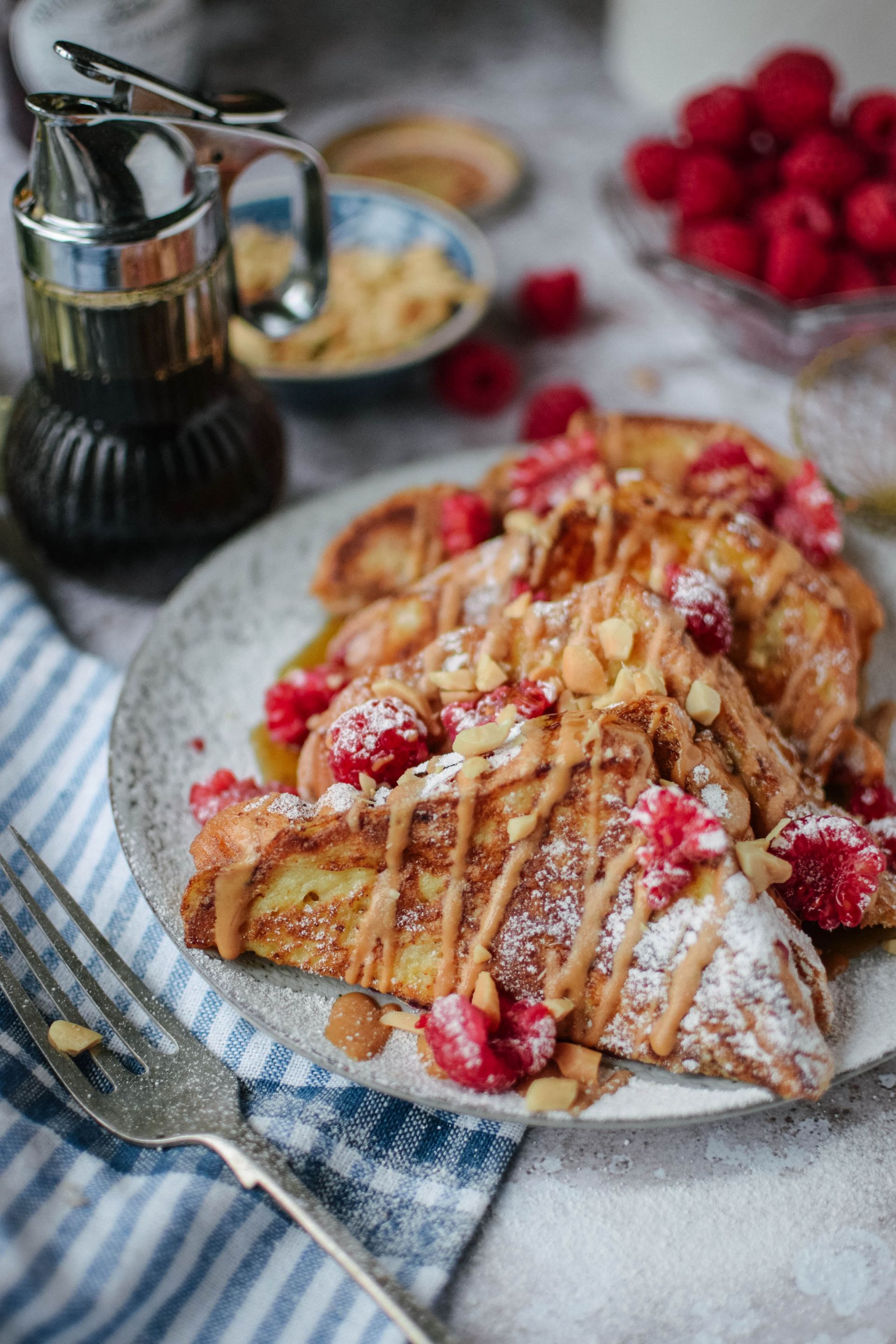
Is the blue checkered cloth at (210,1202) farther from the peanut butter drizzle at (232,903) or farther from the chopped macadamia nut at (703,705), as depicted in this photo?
the chopped macadamia nut at (703,705)

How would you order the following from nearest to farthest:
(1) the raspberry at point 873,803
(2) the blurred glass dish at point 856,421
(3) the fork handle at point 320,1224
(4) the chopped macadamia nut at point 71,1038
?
(3) the fork handle at point 320,1224 → (4) the chopped macadamia nut at point 71,1038 → (1) the raspberry at point 873,803 → (2) the blurred glass dish at point 856,421

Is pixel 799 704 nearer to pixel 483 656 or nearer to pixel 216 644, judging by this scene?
pixel 483 656

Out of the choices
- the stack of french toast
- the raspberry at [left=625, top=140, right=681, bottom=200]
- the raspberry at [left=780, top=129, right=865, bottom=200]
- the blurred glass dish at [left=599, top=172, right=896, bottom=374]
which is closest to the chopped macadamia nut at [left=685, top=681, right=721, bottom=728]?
the stack of french toast

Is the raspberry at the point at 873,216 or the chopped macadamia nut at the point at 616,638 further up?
the chopped macadamia nut at the point at 616,638

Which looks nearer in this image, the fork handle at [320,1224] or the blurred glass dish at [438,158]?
the fork handle at [320,1224]

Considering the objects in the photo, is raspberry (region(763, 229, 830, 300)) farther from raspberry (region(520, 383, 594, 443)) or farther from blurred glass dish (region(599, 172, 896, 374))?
raspberry (region(520, 383, 594, 443))

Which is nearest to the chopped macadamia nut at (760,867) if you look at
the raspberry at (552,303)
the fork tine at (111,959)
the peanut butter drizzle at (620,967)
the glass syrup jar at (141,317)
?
the peanut butter drizzle at (620,967)
